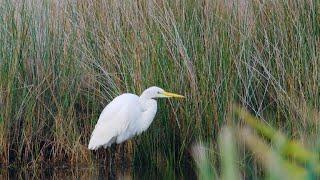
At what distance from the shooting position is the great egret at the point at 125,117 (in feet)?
14.9

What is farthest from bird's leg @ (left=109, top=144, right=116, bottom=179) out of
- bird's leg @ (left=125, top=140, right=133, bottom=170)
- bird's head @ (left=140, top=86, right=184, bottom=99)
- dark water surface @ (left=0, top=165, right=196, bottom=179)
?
bird's head @ (left=140, top=86, right=184, bottom=99)

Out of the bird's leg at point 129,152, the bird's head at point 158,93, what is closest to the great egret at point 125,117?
the bird's head at point 158,93

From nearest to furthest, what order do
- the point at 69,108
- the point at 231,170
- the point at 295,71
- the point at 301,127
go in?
the point at 231,170, the point at 301,127, the point at 295,71, the point at 69,108

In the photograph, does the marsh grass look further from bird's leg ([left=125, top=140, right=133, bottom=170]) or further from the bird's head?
the bird's head

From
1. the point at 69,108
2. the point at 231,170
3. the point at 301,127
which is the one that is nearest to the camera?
the point at 231,170

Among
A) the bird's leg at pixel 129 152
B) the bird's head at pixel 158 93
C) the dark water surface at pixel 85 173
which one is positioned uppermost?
the bird's head at pixel 158 93

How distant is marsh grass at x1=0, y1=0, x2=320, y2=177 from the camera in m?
4.71

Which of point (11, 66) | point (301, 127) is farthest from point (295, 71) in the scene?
point (11, 66)

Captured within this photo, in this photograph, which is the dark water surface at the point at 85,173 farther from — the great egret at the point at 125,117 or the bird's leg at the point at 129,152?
the great egret at the point at 125,117

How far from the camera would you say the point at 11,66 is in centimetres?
484

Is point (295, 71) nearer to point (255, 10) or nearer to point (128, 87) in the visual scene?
point (255, 10)

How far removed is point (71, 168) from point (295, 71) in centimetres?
166

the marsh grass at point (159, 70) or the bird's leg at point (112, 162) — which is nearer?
the marsh grass at point (159, 70)

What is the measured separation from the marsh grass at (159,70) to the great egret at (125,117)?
0.64 ft
